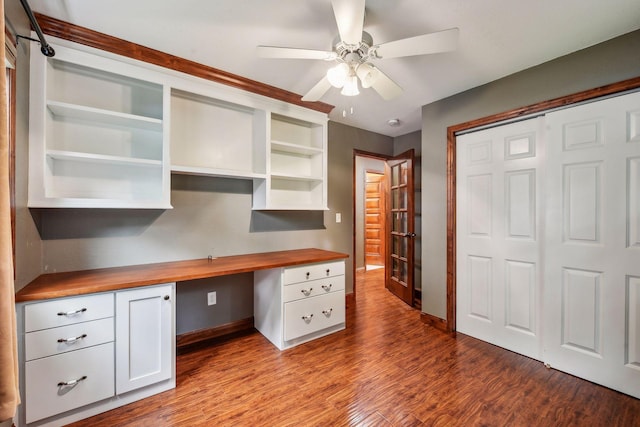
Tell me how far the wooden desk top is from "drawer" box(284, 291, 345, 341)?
0.38 metres

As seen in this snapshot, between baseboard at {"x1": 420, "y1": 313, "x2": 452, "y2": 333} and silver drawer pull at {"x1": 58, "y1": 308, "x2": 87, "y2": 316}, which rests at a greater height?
silver drawer pull at {"x1": 58, "y1": 308, "x2": 87, "y2": 316}

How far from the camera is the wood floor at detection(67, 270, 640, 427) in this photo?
1.56 meters

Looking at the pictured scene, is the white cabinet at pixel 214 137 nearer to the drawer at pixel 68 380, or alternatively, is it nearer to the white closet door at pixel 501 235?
the drawer at pixel 68 380

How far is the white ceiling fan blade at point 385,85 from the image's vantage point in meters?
1.70

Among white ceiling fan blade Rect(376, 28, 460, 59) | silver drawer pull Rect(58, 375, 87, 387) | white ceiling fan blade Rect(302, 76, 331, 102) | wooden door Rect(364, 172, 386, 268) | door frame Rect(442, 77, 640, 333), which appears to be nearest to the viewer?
white ceiling fan blade Rect(376, 28, 460, 59)

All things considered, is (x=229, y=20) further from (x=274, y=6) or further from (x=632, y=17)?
(x=632, y=17)

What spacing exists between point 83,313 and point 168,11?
1.84 meters

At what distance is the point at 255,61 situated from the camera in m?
2.09

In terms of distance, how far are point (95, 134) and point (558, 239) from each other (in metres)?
3.58

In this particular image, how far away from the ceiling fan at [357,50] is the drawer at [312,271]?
149 centimetres

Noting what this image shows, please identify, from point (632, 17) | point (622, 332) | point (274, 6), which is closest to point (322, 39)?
point (274, 6)

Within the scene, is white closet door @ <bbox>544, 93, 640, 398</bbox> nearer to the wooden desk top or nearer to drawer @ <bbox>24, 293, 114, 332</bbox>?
the wooden desk top

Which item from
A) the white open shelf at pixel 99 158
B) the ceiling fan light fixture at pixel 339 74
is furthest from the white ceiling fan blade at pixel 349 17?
the white open shelf at pixel 99 158

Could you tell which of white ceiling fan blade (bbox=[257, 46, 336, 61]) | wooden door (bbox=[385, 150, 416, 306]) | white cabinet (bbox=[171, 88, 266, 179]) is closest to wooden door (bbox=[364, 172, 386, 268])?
wooden door (bbox=[385, 150, 416, 306])
